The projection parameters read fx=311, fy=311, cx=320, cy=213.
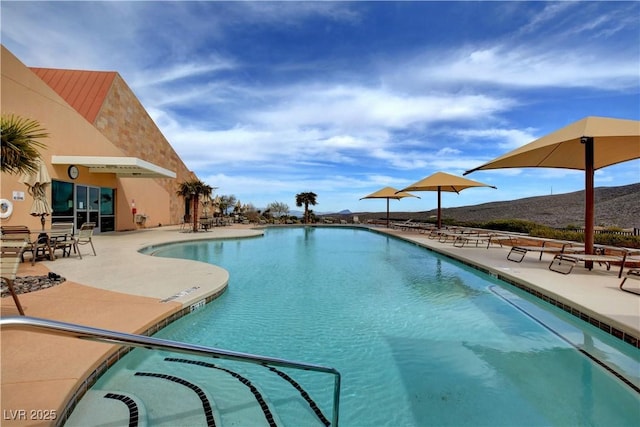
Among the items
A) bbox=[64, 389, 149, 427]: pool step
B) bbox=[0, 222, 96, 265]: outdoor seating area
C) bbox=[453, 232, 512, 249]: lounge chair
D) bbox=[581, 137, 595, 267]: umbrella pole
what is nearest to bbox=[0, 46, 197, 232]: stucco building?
bbox=[0, 222, 96, 265]: outdoor seating area

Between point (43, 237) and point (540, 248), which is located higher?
point (43, 237)

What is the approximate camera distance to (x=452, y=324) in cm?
440

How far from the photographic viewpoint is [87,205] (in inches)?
510

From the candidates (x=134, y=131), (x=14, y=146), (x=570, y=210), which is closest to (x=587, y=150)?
(x=14, y=146)

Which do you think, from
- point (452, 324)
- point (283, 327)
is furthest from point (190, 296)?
point (452, 324)

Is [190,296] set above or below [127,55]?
below

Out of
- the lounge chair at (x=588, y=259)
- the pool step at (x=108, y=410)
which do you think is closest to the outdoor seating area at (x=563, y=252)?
the lounge chair at (x=588, y=259)

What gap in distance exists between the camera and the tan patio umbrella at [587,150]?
6070mm

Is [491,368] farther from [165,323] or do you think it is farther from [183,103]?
[183,103]

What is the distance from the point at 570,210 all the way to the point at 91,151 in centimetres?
2458

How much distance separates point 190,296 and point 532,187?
101 feet

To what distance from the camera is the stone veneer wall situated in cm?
1584

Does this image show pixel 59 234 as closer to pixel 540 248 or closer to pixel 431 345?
pixel 431 345

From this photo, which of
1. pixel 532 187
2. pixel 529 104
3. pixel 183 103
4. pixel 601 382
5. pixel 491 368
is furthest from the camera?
pixel 532 187
